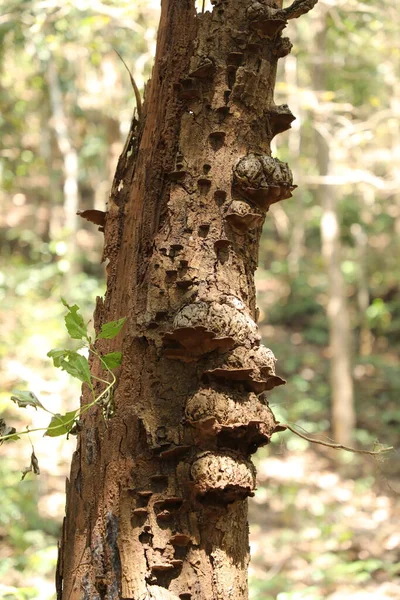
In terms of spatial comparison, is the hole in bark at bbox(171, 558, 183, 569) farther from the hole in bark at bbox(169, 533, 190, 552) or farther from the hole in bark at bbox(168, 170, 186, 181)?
the hole in bark at bbox(168, 170, 186, 181)

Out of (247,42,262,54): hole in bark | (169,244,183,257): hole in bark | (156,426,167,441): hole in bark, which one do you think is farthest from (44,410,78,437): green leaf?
(247,42,262,54): hole in bark

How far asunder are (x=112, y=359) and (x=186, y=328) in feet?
0.89

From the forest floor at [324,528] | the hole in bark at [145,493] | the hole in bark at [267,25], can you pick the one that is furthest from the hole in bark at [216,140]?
the forest floor at [324,528]

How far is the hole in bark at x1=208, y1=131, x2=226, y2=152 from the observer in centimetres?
172

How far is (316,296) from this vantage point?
17031mm

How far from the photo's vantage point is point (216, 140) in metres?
1.73

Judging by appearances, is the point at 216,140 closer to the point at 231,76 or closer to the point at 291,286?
the point at 231,76

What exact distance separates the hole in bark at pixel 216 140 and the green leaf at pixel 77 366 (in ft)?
2.18

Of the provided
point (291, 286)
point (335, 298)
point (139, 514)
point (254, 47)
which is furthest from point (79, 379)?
point (291, 286)

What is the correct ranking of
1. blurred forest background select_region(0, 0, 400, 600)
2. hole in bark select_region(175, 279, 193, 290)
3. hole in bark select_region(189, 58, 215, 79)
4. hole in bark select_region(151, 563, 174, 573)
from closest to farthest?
hole in bark select_region(151, 563, 174, 573) < hole in bark select_region(175, 279, 193, 290) < hole in bark select_region(189, 58, 215, 79) < blurred forest background select_region(0, 0, 400, 600)

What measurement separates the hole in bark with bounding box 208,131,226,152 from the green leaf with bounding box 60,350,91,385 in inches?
26.2

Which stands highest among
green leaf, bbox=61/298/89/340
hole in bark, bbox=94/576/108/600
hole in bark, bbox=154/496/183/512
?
green leaf, bbox=61/298/89/340

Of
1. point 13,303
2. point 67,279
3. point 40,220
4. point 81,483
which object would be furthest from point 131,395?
point 40,220

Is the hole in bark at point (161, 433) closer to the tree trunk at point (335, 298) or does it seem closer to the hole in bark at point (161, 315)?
the hole in bark at point (161, 315)
